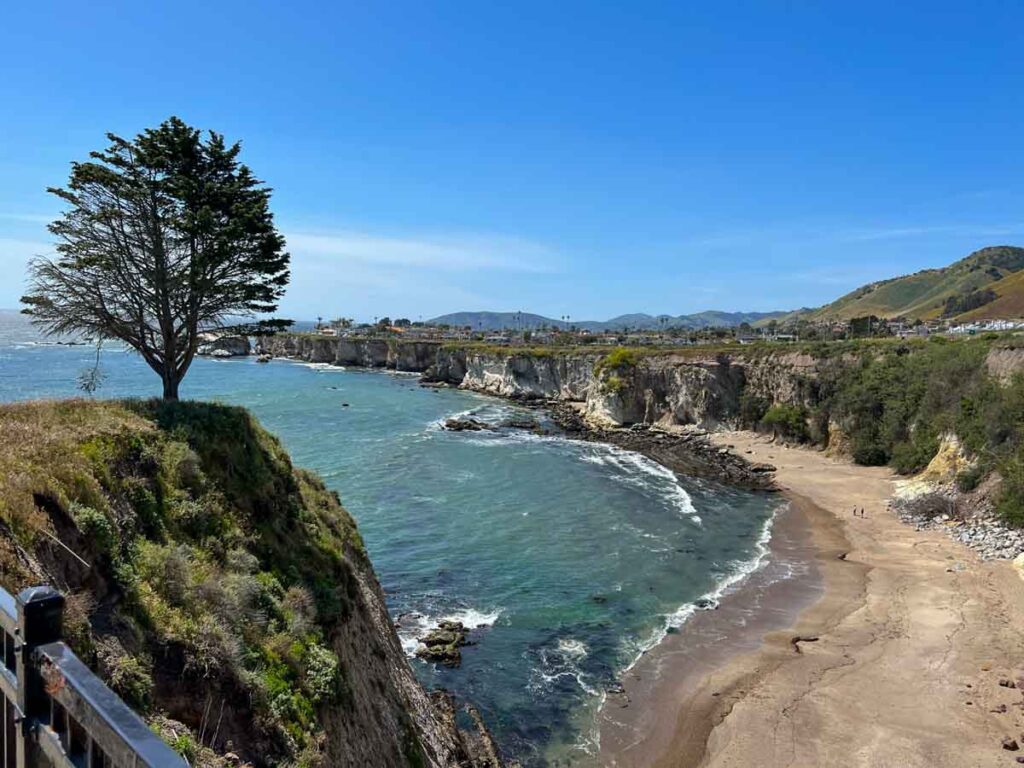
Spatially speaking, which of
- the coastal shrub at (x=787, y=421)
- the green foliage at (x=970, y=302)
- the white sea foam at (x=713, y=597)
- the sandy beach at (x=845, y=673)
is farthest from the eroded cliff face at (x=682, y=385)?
the green foliage at (x=970, y=302)

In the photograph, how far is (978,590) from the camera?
2917 centimetres

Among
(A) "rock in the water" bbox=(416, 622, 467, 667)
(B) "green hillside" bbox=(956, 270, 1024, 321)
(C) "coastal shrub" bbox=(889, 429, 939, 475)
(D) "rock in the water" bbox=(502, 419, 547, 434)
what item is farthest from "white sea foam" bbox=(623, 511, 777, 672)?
(B) "green hillside" bbox=(956, 270, 1024, 321)

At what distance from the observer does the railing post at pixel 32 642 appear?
9.80 feet

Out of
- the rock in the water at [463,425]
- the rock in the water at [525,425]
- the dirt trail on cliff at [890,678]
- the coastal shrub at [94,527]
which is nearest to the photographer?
the coastal shrub at [94,527]

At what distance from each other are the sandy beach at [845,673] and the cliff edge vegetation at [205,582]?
924 cm

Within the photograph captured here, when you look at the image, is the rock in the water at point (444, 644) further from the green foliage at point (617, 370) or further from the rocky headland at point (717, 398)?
the green foliage at point (617, 370)

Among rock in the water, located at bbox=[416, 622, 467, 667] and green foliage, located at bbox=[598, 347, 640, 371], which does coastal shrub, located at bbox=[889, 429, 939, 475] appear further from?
rock in the water, located at bbox=[416, 622, 467, 667]

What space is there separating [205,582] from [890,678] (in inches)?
956

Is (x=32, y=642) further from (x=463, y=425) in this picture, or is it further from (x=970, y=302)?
(x=970, y=302)

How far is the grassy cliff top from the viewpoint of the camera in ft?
25.5

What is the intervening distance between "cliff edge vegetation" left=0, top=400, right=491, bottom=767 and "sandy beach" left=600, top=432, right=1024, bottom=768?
9.24 metres

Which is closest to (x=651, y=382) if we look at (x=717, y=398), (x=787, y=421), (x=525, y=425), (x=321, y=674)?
(x=717, y=398)

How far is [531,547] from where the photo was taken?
36438mm

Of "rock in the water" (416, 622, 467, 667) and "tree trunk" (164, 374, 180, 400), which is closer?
"tree trunk" (164, 374, 180, 400)
